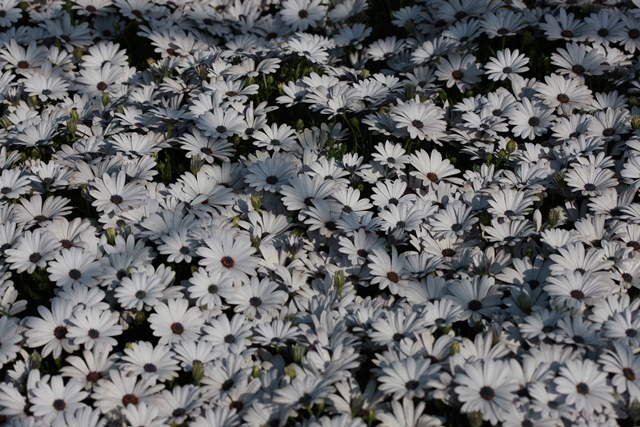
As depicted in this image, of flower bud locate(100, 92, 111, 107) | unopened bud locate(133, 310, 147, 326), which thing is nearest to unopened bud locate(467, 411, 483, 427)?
unopened bud locate(133, 310, 147, 326)

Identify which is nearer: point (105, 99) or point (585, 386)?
point (585, 386)

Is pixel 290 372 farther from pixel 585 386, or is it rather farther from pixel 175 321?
pixel 585 386

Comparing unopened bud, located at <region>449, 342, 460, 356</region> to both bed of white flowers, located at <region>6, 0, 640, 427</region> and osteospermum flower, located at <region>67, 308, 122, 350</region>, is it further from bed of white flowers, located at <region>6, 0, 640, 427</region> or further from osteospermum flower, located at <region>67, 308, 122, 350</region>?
osteospermum flower, located at <region>67, 308, 122, 350</region>

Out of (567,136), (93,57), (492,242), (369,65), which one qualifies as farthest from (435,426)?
(93,57)

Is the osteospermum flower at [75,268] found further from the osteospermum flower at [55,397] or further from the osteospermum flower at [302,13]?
the osteospermum flower at [302,13]

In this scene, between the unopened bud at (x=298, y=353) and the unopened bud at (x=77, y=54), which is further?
the unopened bud at (x=77, y=54)

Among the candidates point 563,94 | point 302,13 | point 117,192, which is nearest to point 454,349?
point 117,192

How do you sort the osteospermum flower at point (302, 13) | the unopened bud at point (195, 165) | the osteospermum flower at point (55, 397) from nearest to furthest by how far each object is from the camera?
the osteospermum flower at point (55, 397)
the unopened bud at point (195, 165)
the osteospermum flower at point (302, 13)

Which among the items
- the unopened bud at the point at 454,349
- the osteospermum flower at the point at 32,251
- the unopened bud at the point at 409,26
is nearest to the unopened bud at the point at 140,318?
the osteospermum flower at the point at 32,251
